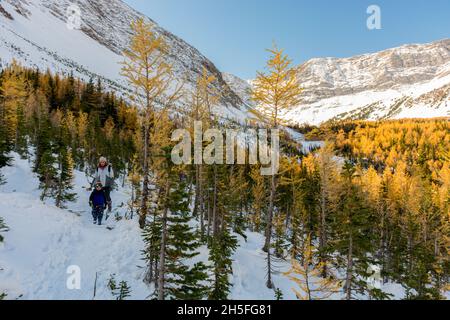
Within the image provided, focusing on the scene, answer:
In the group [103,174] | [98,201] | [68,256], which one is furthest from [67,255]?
[103,174]

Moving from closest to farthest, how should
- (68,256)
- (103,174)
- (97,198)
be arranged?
(68,256)
(97,198)
(103,174)

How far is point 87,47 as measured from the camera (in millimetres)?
192625

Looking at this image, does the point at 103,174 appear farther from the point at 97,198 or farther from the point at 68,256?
the point at 68,256

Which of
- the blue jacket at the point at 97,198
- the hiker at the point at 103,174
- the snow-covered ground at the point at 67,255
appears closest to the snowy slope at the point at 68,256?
the snow-covered ground at the point at 67,255

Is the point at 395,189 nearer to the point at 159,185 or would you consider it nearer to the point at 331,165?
the point at 331,165

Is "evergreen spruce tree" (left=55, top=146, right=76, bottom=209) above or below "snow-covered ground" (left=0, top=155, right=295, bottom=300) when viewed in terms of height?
above

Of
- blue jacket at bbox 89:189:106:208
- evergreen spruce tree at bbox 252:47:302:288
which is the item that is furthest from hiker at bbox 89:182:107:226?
evergreen spruce tree at bbox 252:47:302:288

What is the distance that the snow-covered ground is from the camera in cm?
900

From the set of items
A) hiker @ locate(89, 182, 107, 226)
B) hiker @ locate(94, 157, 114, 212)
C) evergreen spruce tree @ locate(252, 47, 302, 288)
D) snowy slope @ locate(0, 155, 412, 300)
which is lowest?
snowy slope @ locate(0, 155, 412, 300)

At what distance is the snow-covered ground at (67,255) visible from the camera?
9.00 m

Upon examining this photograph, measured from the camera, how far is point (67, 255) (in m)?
11.0

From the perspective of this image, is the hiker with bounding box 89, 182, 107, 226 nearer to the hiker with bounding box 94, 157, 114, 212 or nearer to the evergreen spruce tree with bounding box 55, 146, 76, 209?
the hiker with bounding box 94, 157, 114, 212

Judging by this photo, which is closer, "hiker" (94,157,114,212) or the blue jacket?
the blue jacket
